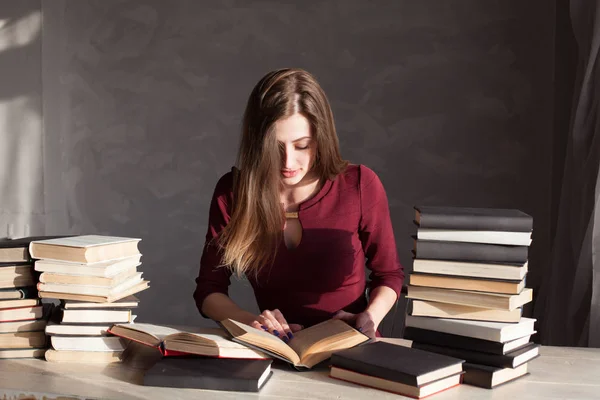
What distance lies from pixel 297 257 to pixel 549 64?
2.18m

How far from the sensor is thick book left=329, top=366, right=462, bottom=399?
130 centimetres

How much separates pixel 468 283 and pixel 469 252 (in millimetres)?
66

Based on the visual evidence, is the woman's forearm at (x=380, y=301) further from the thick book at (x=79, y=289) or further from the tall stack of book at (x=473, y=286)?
the thick book at (x=79, y=289)

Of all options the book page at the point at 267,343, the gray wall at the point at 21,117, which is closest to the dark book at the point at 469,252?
the book page at the point at 267,343

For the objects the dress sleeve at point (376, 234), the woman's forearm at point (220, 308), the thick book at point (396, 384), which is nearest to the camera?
the thick book at point (396, 384)

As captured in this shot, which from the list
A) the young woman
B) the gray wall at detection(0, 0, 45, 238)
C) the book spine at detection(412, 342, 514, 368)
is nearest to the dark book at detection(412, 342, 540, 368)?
the book spine at detection(412, 342, 514, 368)

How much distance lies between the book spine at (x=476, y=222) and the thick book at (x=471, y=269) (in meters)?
Answer: 0.07

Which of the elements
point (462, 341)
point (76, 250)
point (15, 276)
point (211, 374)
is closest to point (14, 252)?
point (15, 276)

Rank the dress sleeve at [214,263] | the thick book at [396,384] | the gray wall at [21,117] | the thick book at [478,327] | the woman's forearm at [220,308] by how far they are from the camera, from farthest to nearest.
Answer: the gray wall at [21,117] < the dress sleeve at [214,263] < the woman's forearm at [220,308] < the thick book at [478,327] < the thick book at [396,384]

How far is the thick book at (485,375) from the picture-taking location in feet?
4.52

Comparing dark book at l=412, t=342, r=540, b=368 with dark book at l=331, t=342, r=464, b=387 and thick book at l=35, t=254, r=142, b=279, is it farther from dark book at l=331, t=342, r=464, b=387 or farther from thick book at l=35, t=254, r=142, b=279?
thick book at l=35, t=254, r=142, b=279

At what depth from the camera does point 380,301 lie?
2037mm

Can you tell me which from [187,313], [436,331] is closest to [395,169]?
[187,313]

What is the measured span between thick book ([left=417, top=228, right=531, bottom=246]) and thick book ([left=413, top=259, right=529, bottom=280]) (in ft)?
0.15
